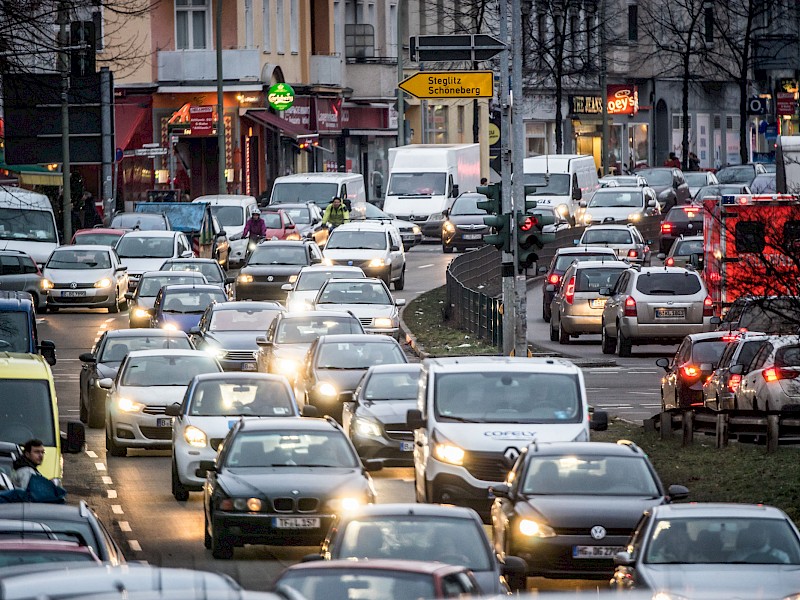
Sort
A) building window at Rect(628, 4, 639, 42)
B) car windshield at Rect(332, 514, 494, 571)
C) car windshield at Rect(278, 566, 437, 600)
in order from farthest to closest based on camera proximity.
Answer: building window at Rect(628, 4, 639, 42) < car windshield at Rect(332, 514, 494, 571) < car windshield at Rect(278, 566, 437, 600)

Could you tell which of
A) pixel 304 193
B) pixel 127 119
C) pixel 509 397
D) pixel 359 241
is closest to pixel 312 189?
pixel 304 193

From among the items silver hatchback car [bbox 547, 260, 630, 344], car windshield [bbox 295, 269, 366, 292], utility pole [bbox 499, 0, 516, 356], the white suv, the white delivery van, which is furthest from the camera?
the white delivery van

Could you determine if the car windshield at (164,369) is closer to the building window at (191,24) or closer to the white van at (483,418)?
the white van at (483,418)

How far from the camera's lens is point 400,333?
41562 mm

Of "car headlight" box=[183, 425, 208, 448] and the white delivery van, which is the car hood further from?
the white delivery van

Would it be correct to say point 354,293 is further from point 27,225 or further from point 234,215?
point 234,215

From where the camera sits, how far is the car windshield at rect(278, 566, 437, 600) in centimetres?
1080

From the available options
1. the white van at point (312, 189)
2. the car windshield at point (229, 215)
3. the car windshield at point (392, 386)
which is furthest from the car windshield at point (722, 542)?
the white van at point (312, 189)

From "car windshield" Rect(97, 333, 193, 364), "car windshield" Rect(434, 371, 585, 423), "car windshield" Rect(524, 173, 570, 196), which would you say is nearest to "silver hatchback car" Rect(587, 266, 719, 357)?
"car windshield" Rect(97, 333, 193, 364)

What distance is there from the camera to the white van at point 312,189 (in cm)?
6393

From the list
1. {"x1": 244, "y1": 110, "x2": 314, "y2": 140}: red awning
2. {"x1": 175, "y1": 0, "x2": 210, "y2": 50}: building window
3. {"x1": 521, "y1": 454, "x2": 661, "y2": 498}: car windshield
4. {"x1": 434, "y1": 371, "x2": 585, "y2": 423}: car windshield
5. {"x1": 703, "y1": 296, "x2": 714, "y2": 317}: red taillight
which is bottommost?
{"x1": 703, "y1": 296, "x2": 714, "y2": 317}: red taillight

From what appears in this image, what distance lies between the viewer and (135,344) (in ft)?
101

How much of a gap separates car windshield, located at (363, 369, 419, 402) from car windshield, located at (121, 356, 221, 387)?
2.72 metres

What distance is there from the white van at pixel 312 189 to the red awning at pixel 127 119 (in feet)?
23.4
